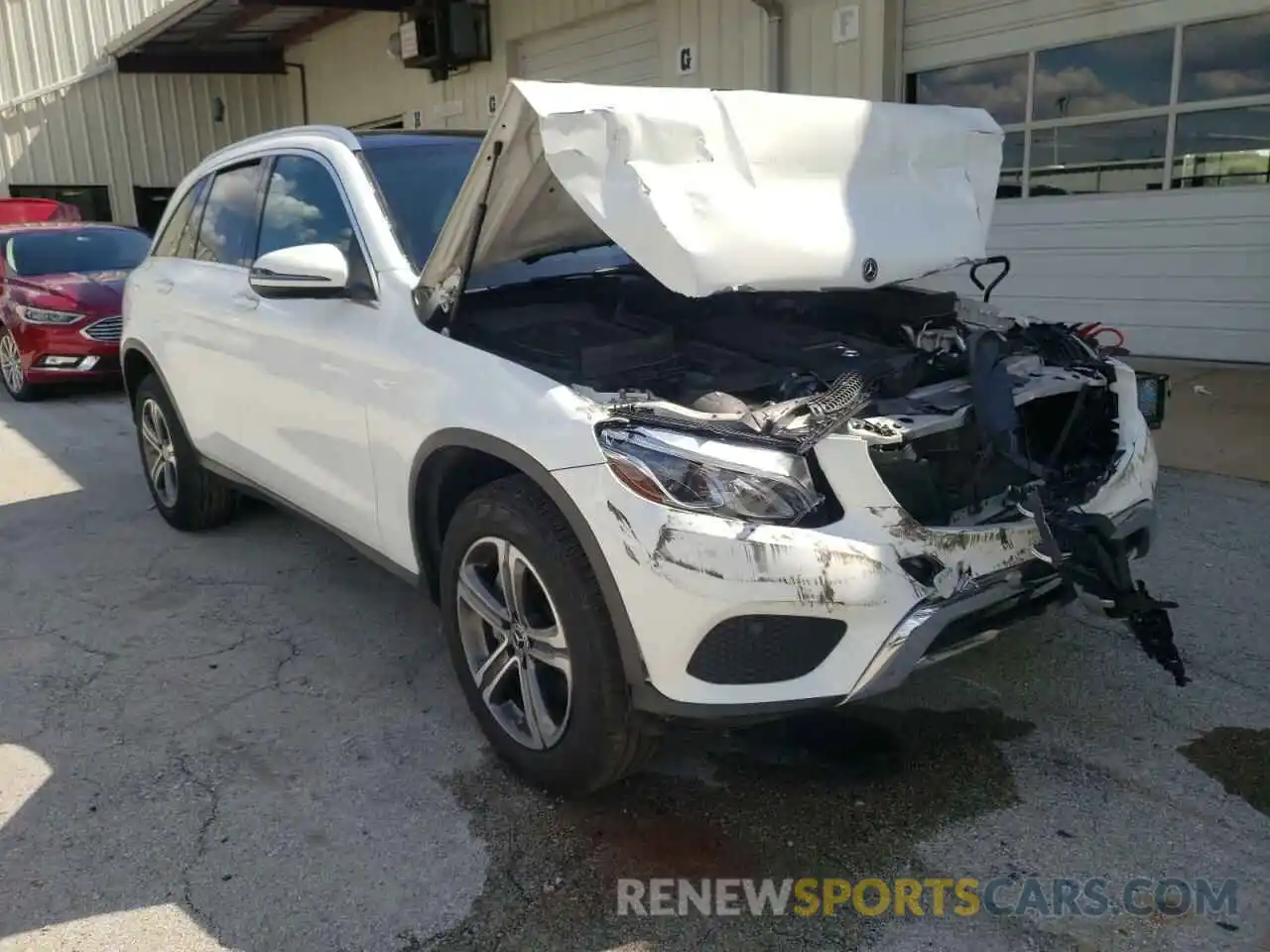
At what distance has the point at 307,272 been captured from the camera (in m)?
3.19

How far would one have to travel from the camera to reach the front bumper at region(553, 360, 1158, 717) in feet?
7.54

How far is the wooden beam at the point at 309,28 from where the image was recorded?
50.9 feet

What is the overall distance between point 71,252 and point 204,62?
9.65m

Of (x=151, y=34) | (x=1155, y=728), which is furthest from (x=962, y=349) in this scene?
(x=151, y=34)

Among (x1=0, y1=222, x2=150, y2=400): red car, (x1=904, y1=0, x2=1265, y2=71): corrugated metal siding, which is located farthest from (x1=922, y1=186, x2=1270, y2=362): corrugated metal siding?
(x1=0, y1=222, x2=150, y2=400): red car

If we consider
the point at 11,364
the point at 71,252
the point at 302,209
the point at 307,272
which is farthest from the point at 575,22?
the point at 307,272

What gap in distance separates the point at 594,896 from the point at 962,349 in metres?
1.86

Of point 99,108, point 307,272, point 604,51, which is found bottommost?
point 307,272

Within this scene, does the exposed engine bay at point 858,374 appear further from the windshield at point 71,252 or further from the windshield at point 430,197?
the windshield at point 71,252

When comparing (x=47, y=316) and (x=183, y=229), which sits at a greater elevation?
(x=183, y=229)

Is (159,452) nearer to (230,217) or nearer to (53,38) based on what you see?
(230,217)

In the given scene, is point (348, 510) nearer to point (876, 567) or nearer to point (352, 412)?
point (352, 412)

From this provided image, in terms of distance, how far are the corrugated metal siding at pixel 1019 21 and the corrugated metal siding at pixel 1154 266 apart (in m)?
1.15

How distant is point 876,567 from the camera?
235cm
